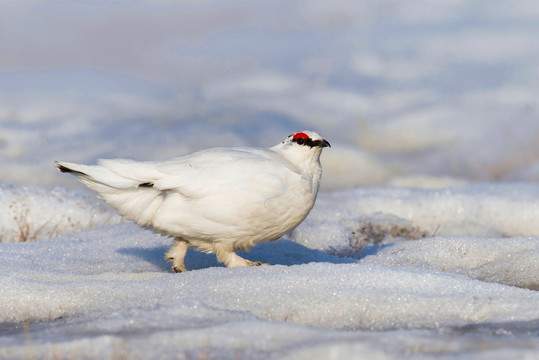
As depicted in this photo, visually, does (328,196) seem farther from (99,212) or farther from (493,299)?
(493,299)

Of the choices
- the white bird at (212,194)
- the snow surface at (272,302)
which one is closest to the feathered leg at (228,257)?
the white bird at (212,194)

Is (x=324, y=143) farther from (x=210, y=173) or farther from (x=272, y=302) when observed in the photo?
(x=272, y=302)

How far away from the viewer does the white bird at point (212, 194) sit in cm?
439

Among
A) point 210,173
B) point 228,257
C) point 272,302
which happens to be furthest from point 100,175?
point 272,302

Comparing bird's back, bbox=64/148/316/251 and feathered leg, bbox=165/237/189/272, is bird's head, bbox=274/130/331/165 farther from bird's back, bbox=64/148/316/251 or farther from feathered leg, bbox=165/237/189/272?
feathered leg, bbox=165/237/189/272

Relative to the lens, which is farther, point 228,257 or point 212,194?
point 228,257

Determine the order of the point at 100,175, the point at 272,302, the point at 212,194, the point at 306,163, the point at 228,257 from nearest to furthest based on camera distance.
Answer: the point at 272,302, the point at 212,194, the point at 100,175, the point at 228,257, the point at 306,163

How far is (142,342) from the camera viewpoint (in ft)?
8.95

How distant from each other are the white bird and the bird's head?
122mm

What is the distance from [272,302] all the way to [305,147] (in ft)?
5.44

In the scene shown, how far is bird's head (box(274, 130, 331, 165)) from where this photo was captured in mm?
4855

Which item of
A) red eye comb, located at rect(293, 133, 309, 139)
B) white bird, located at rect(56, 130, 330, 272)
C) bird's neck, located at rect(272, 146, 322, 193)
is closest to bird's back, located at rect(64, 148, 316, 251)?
white bird, located at rect(56, 130, 330, 272)

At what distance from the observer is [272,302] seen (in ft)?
11.4

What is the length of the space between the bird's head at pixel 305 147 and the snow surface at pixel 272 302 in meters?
0.91
